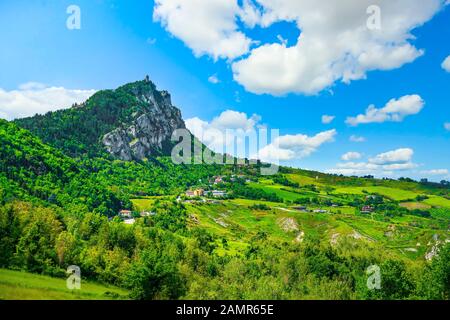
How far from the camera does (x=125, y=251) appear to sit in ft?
302

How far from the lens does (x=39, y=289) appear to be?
49125 mm

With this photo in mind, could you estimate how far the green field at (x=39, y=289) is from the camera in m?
43.7

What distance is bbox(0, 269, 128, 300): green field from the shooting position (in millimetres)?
43666

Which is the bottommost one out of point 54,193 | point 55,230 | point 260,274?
point 260,274

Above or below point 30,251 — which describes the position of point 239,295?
below

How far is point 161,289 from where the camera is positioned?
58.8 metres
